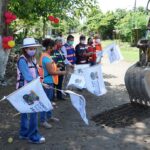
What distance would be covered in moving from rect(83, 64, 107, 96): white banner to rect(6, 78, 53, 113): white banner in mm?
3118

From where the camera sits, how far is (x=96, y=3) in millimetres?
19156

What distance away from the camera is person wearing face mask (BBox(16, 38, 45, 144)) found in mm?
6906

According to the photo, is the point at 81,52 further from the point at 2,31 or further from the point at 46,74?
the point at 46,74

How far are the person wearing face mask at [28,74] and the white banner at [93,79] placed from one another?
8.37ft

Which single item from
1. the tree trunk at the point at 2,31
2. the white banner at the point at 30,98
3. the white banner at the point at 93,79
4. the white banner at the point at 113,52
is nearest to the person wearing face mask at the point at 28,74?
the white banner at the point at 30,98

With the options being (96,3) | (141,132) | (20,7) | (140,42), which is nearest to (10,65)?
(20,7)

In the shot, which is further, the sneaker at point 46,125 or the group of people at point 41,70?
the sneaker at point 46,125

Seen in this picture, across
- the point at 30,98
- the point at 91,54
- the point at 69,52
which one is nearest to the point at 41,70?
the point at 30,98

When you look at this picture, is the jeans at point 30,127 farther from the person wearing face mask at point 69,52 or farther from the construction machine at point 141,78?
the person wearing face mask at point 69,52

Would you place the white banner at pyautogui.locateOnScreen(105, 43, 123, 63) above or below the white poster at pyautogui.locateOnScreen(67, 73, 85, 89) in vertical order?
above

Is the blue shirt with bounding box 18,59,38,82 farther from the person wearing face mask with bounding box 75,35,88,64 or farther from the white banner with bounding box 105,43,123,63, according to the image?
the white banner with bounding box 105,43,123,63

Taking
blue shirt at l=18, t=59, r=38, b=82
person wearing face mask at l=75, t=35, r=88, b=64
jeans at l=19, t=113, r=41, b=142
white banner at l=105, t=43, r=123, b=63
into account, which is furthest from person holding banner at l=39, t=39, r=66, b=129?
white banner at l=105, t=43, r=123, b=63

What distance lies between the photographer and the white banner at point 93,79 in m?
9.61

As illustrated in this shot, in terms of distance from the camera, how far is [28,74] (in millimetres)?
6898
